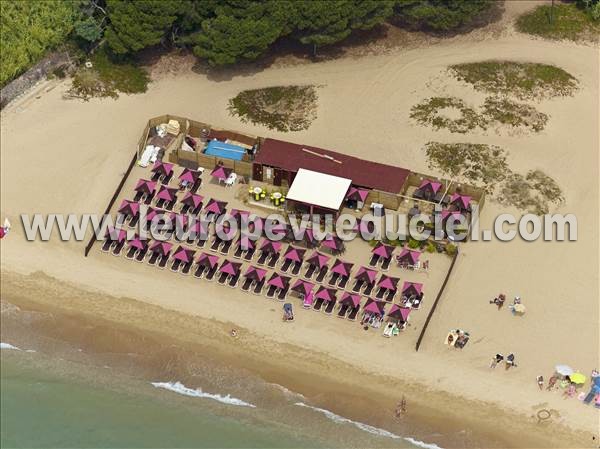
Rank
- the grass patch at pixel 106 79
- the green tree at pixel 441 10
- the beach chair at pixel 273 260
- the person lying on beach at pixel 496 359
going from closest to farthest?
the person lying on beach at pixel 496 359, the beach chair at pixel 273 260, the grass patch at pixel 106 79, the green tree at pixel 441 10

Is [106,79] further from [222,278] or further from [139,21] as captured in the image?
[222,278]

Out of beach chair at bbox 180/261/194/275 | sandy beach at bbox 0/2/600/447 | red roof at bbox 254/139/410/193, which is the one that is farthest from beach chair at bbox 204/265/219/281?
red roof at bbox 254/139/410/193


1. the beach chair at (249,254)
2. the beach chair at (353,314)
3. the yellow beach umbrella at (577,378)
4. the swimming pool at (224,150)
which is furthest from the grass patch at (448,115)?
the yellow beach umbrella at (577,378)

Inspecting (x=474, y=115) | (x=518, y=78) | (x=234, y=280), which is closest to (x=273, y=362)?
(x=234, y=280)

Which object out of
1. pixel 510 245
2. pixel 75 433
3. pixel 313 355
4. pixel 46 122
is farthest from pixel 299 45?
pixel 75 433

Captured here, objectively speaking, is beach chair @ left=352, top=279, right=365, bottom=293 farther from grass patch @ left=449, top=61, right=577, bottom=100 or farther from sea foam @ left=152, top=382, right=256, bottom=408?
grass patch @ left=449, top=61, right=577, bottom=100

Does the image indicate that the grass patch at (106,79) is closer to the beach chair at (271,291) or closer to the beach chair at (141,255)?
the beach chair at (141,255)
